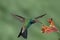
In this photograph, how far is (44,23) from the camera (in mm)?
1586

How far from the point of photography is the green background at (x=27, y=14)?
1.43 m

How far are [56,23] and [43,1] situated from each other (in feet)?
0.73

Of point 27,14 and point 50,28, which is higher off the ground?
point 27,14

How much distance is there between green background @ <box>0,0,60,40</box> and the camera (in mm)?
1434

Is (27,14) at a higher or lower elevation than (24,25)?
higher

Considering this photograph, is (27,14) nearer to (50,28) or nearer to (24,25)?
(24,25)

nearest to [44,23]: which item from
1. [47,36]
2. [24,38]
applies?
[47,36]

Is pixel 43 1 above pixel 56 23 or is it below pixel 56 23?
Answer: above

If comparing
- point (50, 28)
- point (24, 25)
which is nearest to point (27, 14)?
point (24, 25)

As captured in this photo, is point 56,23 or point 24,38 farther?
point 56,23

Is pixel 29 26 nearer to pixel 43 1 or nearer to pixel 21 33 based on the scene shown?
pixel 21 33

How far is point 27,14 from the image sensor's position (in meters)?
1.53

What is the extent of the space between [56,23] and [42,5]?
20cm

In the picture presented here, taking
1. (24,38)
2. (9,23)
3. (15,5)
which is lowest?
(24,38)
